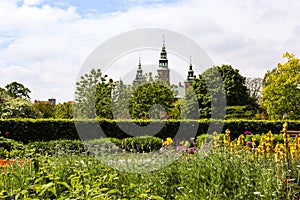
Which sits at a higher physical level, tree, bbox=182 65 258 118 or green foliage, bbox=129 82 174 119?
tree, bbox=182 65 258 118

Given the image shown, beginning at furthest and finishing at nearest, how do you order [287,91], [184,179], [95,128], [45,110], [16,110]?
[45,110], [287,91], [16,110], [95,128], [184,179]

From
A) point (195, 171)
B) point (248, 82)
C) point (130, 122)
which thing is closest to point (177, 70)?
point (195, 171)

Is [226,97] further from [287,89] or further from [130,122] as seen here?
[130,122]

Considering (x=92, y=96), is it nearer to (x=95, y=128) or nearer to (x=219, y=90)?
(x=95, y=128)

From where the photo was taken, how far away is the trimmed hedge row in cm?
1591

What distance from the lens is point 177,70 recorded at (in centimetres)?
846

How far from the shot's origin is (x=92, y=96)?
17.0m

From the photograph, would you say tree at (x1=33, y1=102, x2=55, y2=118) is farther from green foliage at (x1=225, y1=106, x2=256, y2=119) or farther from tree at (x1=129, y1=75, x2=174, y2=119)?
tree at (x1=129, y1=75, x2=174, y2=119)

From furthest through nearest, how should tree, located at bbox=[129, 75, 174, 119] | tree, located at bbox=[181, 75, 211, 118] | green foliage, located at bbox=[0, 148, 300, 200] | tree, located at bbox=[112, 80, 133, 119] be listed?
tree, located at bbox=[181, 75, 211, 118]
tree, located at bbox=[129, 75, 174, 119]
tree, located at bbox=[112, 80, 133, 119]
green foliage, located at bbox=[0, 148, 300, 200]

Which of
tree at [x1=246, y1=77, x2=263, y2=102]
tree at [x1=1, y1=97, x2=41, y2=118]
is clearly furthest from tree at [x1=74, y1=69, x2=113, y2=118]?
tree at [x1=246, y1=77, x2=263, y2=102]

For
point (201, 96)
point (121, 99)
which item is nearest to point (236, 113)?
point (201, 96)

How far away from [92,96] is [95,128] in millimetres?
1702

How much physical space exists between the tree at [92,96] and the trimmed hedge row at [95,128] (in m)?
0.52

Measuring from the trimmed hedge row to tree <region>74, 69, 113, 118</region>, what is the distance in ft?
1.71
